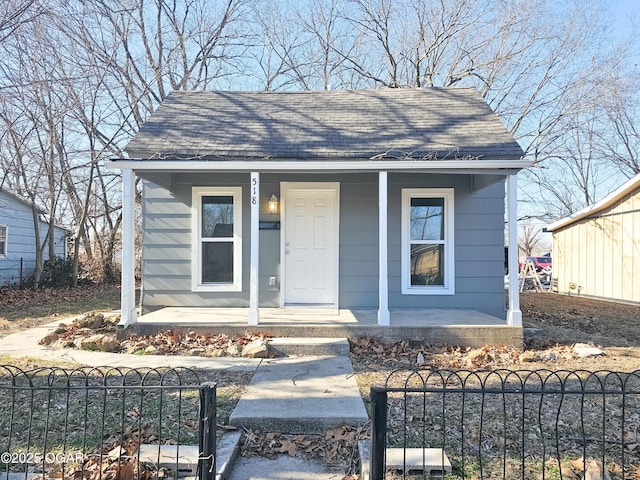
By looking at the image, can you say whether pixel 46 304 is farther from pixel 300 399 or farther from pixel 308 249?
pixel 300 399

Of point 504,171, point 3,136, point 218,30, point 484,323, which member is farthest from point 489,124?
point 218,30

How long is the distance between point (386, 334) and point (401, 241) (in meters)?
2.07

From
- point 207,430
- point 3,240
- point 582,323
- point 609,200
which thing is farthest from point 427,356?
point 3,240

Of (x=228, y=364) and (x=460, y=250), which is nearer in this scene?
(x=228, y=364)

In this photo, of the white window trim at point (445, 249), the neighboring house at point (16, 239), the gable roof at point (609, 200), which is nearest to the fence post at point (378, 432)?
the white window trim at point (445, 249)

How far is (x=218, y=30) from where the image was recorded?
1870 centimetres

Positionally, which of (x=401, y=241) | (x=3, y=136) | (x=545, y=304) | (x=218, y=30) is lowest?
(x=545, y=304)

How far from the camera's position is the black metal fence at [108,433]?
2361 mm

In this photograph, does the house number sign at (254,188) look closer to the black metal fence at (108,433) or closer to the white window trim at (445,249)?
the white window trim at (445,249)

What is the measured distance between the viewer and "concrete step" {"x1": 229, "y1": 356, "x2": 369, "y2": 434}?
326 cm

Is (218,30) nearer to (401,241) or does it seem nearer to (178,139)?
(178,139)

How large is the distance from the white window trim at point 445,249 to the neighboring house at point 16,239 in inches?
464

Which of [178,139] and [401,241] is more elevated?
[178,139]

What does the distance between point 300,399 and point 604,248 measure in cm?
1279
